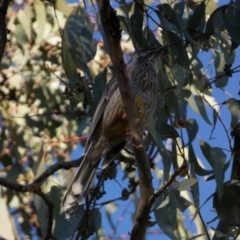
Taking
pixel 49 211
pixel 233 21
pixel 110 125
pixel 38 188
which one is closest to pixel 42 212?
pixel 49 211

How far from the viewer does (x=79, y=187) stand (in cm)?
315

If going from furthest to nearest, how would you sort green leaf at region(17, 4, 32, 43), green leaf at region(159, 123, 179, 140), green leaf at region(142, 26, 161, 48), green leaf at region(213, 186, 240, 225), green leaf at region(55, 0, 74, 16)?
green leaf at region(17, 4, 32, 43), green leaf at region(55, 0, 74, 16), green leaf at region(142, 26, 161, 48), green leaf at region(159, 123, 179, 140), green leaf at region(213, 186, 240, 225)

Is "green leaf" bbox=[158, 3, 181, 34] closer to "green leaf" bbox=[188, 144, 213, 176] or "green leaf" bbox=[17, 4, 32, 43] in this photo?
"green leaf" bbox=[188, 144, 213, 176]

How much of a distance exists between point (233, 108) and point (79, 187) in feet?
2.34

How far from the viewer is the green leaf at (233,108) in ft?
9.97

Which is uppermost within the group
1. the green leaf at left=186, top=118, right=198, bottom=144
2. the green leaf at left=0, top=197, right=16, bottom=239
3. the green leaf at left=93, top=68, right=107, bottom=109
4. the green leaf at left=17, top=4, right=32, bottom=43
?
the green leaf at left=17, top=4, right=32, bottom=43

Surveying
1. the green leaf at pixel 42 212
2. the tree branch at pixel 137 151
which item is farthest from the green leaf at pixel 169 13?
the green leaf at pixel 42 212

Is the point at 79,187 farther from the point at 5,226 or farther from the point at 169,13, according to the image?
the point at 169,13

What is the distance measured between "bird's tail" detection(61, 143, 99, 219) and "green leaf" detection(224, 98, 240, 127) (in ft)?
2.05

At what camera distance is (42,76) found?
186 inches

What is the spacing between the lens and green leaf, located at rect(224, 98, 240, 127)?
120 inches

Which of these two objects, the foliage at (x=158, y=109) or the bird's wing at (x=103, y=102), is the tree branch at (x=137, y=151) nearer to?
the foliage at (x=158, y=109)

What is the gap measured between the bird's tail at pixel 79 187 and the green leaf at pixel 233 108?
0.62m

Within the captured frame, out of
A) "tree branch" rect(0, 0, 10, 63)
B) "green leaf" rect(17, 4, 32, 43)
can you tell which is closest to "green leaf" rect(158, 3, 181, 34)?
"tree branch" rect(0, 0, 10, 63)
